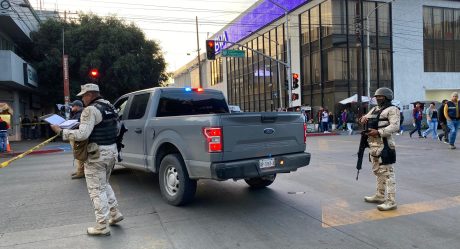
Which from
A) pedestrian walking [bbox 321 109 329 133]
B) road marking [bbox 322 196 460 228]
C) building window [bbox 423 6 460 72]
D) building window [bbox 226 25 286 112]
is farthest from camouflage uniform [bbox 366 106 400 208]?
building window [bbox 423 6 460 72]

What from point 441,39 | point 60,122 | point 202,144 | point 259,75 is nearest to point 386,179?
point 202,144

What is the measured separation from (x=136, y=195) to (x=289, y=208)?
2800 mm

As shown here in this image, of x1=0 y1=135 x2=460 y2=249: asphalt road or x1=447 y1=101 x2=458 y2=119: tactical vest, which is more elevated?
x1=447 y1=101 x2=458 y2=119: tactical vest

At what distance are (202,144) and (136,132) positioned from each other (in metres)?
2.22

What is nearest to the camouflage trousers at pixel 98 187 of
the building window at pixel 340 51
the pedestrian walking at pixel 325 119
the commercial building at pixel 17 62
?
the commercial building at pixel 17 62

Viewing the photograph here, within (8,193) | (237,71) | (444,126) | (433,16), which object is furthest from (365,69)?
(8,193)

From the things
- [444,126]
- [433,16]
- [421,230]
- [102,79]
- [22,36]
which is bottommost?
[421,230]

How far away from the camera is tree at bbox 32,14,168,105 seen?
26.8 meters

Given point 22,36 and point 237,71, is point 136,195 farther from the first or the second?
point 237,71

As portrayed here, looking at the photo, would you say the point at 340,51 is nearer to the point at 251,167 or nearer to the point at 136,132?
the point at 136,132

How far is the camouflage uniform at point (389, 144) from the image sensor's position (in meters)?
5.89

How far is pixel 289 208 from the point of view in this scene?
6184 mm

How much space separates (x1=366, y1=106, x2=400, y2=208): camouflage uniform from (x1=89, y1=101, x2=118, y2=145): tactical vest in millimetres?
3774

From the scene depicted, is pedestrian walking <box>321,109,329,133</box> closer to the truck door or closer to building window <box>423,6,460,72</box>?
building window <box>423,6,460,72</box>
